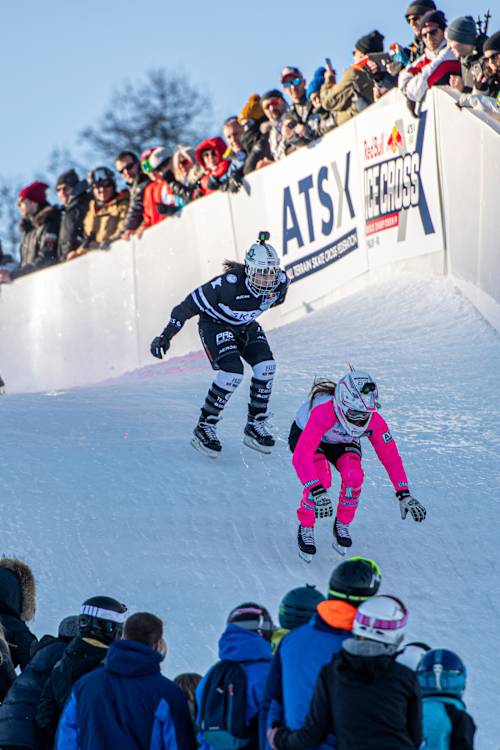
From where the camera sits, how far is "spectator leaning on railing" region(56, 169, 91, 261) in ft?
51.2

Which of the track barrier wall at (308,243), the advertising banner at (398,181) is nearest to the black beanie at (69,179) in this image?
the track barrier wall at (308,243)

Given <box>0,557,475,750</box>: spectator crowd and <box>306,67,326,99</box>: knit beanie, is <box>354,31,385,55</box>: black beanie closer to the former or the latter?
<box>306,67,326,99</box>: knit beanie

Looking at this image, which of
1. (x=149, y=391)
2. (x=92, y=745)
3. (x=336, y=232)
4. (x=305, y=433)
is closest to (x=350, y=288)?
(x=336, y=232)

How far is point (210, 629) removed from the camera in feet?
19.4

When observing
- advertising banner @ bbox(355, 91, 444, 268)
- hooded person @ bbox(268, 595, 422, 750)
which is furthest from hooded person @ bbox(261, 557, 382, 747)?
advertising banner @ bbox(355, 91, 444, 268)

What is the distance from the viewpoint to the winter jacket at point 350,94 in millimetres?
12328

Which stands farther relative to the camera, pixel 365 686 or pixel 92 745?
pixel 92 745

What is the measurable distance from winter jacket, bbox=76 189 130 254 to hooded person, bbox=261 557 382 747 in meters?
11.7

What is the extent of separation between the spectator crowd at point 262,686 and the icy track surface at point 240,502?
54.9 inches

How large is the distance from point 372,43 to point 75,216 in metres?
5.09

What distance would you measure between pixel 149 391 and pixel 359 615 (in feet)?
24.2

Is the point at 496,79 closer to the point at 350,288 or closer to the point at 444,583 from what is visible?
the point at 350,288

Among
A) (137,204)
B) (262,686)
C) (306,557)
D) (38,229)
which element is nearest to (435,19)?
(137,204)

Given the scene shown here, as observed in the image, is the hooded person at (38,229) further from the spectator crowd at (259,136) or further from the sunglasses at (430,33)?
the sunglasses at (430,33)
